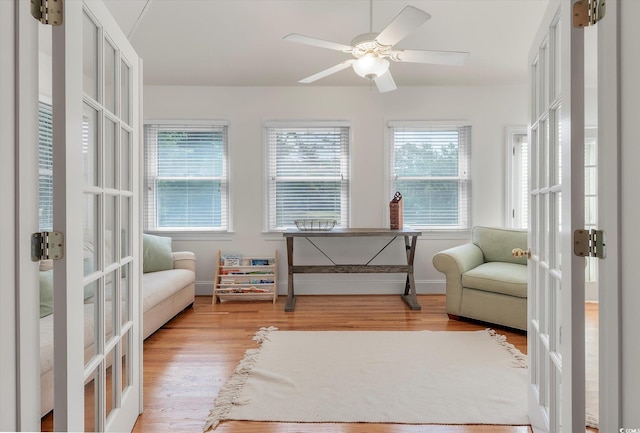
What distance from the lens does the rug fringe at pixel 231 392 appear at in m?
1.76

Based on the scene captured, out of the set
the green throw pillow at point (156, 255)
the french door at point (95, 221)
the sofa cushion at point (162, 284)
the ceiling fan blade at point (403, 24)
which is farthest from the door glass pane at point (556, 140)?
the green throw pillow at point (156, 255)

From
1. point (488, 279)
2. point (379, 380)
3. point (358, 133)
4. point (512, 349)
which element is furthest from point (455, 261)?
point (358, 133)

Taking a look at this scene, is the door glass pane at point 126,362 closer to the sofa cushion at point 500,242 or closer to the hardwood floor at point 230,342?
the hardwood floor at point 230,342

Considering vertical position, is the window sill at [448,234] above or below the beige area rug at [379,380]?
above

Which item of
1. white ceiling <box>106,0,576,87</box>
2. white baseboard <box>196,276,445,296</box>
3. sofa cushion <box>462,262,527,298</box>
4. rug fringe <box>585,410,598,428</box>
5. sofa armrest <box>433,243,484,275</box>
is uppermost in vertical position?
white ceiling <box>106,0,576,87</box>

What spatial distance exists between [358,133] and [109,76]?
3.05m

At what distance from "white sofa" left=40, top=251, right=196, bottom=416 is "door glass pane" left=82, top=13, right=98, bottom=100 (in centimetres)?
64

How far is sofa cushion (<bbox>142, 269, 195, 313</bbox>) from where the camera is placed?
280cm

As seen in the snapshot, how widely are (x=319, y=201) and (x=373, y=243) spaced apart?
78 centimetres

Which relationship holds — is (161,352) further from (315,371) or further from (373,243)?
(373,243)

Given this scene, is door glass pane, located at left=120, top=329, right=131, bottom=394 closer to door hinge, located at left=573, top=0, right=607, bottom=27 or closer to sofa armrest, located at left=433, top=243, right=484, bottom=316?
door hinge, located at left=573, top=0, right=607, bottom=27

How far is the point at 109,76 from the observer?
143cm

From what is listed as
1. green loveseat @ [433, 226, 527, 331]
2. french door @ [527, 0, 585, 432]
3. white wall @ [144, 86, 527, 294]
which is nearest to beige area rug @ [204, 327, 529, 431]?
green loveseat @ [433, 226, 527, 331]

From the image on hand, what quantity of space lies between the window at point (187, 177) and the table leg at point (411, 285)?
205cm
